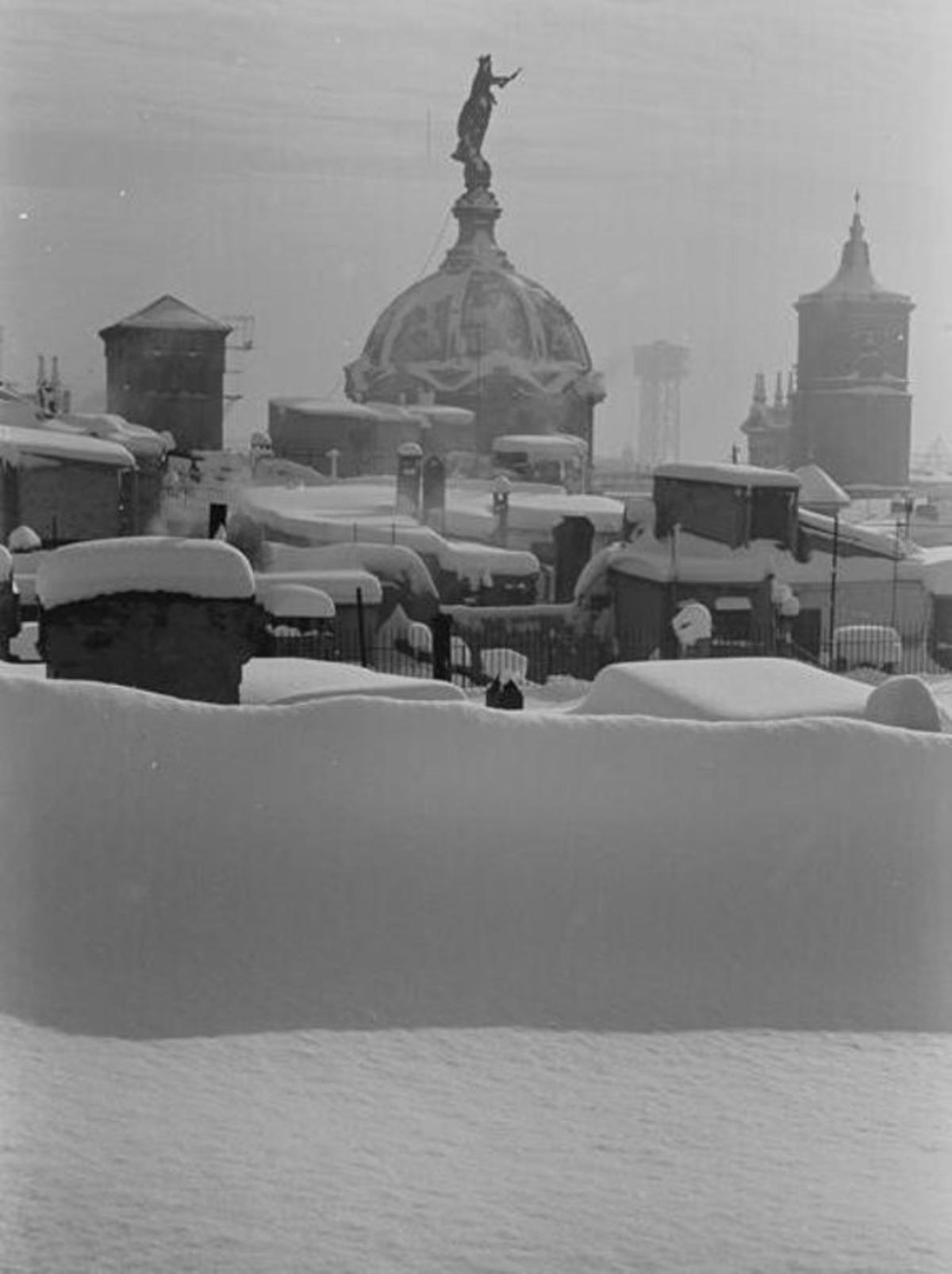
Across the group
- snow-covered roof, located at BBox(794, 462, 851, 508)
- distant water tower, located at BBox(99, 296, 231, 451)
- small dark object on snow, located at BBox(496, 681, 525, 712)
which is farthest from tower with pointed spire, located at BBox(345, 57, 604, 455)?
small dark object on snow, located at BBox(496, 681, 525, 712)

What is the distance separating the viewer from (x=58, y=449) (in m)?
28.2

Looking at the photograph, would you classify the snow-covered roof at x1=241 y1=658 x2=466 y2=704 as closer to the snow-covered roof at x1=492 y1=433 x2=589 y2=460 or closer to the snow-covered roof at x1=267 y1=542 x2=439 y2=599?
the snow-covered roof at x1=267 y1=542 x2=439 y2=599

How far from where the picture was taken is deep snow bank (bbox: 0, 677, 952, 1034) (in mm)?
7582

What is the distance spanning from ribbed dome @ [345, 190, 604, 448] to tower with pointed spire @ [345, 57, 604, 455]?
0.9 inches

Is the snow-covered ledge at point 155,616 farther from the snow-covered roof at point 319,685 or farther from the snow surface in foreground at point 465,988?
the snow surface in foreground at point 465,988

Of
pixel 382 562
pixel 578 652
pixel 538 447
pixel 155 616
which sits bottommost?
pixel 578 652

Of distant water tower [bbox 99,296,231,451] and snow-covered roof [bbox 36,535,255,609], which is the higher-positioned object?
distant water tower [bbox 99,296,231,451]

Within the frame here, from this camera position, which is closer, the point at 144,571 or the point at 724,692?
the point at 724,692

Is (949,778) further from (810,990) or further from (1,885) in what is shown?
(1,885)

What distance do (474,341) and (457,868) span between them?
154ft

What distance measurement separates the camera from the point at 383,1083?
21.5ft

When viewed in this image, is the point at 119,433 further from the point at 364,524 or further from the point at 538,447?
the point at 538,447

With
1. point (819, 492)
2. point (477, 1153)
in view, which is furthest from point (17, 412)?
point (477, 1153)

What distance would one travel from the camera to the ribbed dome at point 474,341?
177ft
